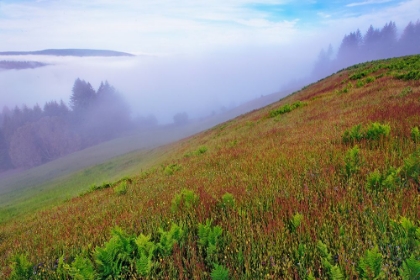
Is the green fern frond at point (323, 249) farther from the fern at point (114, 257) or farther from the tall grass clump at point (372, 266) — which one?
the fern at point (114, 257)

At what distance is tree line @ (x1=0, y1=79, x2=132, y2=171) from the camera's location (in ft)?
401

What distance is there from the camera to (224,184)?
5.48 metres

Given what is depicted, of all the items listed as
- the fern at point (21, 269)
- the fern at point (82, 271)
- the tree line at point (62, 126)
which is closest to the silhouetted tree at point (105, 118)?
the tree line at point (62, 126)

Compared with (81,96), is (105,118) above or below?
below

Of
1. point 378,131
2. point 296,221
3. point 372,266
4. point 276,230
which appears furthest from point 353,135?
point 372,266

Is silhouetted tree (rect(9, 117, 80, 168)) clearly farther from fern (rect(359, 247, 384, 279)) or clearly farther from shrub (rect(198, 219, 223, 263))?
fern (rect(359, 247, 384, 279))

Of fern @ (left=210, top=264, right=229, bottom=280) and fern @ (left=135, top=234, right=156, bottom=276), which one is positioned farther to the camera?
fern @ (left=135, top=234, right=156, bottom=276)

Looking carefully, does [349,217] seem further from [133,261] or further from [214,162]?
[214,162]

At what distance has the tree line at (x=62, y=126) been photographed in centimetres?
12225

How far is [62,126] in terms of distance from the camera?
441ft

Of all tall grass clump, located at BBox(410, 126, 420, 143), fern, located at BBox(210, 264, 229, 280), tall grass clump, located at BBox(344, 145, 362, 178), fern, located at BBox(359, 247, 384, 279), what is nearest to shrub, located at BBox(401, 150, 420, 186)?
tall grass clump, located at BBox(344, 145, 362, 178)

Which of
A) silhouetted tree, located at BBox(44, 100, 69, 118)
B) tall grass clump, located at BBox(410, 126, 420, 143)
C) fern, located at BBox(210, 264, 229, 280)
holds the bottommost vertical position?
fern, located at BBox(210, 264, 229, 280)

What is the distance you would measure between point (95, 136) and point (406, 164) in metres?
153

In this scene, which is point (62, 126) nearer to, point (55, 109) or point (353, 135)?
point (55, 109)
